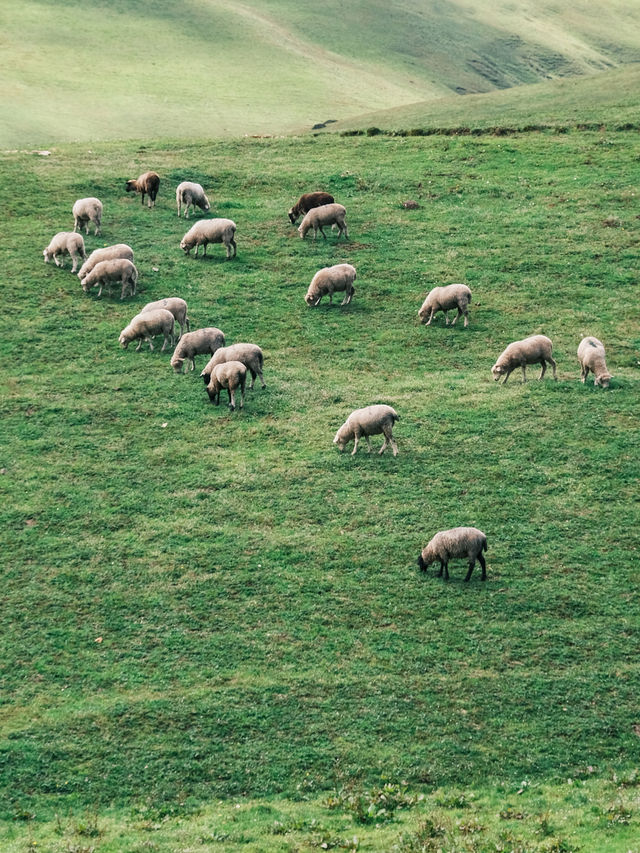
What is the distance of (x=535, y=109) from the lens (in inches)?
2019

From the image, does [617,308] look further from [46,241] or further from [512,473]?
[46,241]

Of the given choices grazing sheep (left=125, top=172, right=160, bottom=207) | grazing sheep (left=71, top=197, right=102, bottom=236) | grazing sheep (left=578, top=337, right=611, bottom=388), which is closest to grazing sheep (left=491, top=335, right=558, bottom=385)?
grazing sheep (left=578, top=337, right=611, bottom=388)

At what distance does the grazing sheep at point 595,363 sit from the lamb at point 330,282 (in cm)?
830

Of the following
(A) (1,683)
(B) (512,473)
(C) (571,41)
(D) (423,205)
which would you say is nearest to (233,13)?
(C) (571,41)

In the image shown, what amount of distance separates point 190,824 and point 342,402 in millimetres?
13693

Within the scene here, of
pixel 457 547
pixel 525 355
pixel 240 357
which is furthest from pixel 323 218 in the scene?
pixel 457 547

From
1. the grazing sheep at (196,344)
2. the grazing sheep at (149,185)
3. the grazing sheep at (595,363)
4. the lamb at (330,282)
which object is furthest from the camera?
the grazing sheep at (149,185)

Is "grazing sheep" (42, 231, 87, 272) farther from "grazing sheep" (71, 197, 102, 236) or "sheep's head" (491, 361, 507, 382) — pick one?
"sheep's head" (491, 361, 507, 382)

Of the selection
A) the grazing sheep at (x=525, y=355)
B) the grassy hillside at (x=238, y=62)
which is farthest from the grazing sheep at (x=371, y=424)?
the grassy hillside at (x=238, y=62)

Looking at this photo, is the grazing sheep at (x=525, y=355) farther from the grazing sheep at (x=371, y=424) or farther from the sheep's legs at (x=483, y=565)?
the sheep's legs at (x=483, y=565)

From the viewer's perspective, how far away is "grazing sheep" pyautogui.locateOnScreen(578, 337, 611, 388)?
84.5 feet

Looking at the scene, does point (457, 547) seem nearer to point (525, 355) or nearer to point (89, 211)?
point (525, 355)

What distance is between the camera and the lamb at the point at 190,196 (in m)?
37.2

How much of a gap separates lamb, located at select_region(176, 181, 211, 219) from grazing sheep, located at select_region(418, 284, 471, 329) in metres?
11.4
